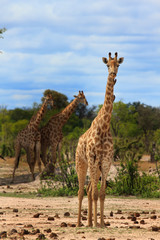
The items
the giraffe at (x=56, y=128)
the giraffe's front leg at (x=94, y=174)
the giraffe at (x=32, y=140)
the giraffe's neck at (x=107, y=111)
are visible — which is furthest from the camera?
the giraffe at (x=32, y=140)

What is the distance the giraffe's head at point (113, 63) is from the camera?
7.62 meters

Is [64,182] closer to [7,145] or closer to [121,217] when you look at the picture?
[121,217]

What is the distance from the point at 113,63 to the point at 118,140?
48.7ft

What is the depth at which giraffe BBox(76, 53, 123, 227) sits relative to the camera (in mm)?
7508

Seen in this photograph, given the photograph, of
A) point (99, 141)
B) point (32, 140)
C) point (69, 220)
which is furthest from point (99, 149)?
point (32, 140)

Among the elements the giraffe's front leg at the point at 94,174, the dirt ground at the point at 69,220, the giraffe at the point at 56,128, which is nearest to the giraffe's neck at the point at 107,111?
the giraffe's front leg at the point at 94,174

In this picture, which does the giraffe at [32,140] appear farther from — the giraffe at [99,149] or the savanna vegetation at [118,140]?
the giraffe at [99,149]

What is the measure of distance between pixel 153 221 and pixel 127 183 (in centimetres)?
503

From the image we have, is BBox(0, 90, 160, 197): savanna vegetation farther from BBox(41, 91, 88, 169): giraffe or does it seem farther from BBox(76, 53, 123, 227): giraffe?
BBox(76, 53, 123, 227): giraffe

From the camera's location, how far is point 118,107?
156 feet

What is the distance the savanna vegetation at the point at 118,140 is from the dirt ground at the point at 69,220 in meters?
0.92

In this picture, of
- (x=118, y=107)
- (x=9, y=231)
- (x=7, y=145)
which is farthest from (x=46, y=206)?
(x=118, y=107)

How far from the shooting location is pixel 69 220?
8719 millimetres

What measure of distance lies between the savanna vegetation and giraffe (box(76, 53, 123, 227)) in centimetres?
564
